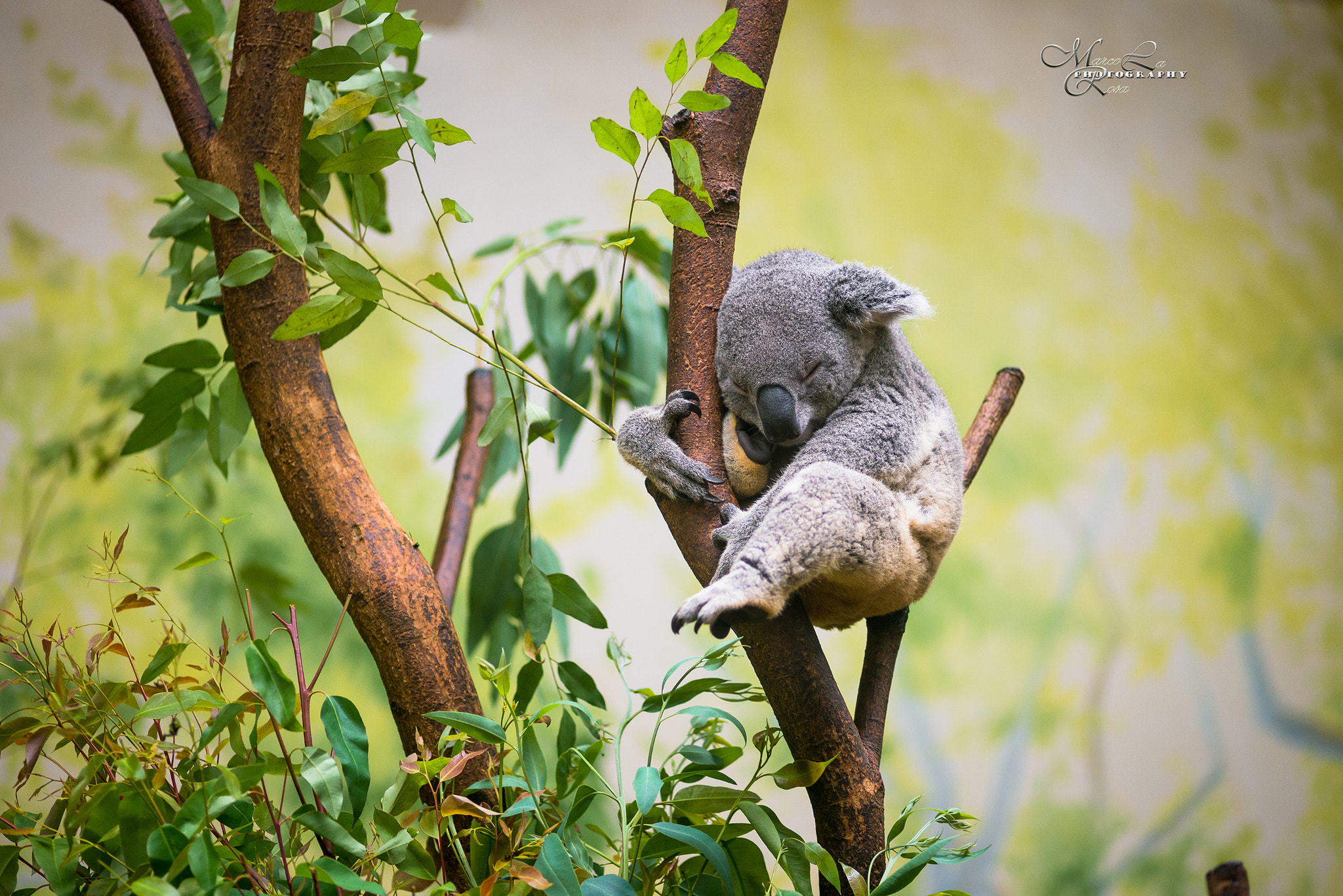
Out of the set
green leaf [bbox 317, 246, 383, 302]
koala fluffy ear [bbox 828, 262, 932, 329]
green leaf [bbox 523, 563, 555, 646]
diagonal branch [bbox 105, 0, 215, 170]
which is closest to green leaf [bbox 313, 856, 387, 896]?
green leaf [bbox 523, 563, 555, 646]

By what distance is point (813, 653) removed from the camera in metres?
1.14

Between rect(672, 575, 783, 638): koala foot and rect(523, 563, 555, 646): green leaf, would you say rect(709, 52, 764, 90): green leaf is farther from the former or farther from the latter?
rect(523, 563, 555, 646): green leaf

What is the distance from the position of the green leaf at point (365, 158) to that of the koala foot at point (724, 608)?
0.67 m

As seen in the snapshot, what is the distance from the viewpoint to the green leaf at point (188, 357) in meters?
1.49

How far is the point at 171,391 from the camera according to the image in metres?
1.55

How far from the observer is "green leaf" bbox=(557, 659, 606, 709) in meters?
1.29

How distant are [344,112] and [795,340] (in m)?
0.69

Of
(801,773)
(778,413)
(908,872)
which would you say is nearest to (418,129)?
(778,413)

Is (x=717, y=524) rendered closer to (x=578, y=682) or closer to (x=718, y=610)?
(x=718, y=610)

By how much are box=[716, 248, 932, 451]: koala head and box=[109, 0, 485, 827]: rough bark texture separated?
560 millimetres

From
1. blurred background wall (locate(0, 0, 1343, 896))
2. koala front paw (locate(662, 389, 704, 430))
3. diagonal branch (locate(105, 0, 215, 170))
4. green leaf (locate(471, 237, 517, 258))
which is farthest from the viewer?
blurred background wall (locate(0, 0, 1343, 896))

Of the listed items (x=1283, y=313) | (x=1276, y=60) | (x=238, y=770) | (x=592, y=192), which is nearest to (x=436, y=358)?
(x=592, y=192)

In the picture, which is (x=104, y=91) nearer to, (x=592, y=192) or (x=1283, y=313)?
(x=592, y=192)

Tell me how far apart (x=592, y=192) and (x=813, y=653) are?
6.97ft
